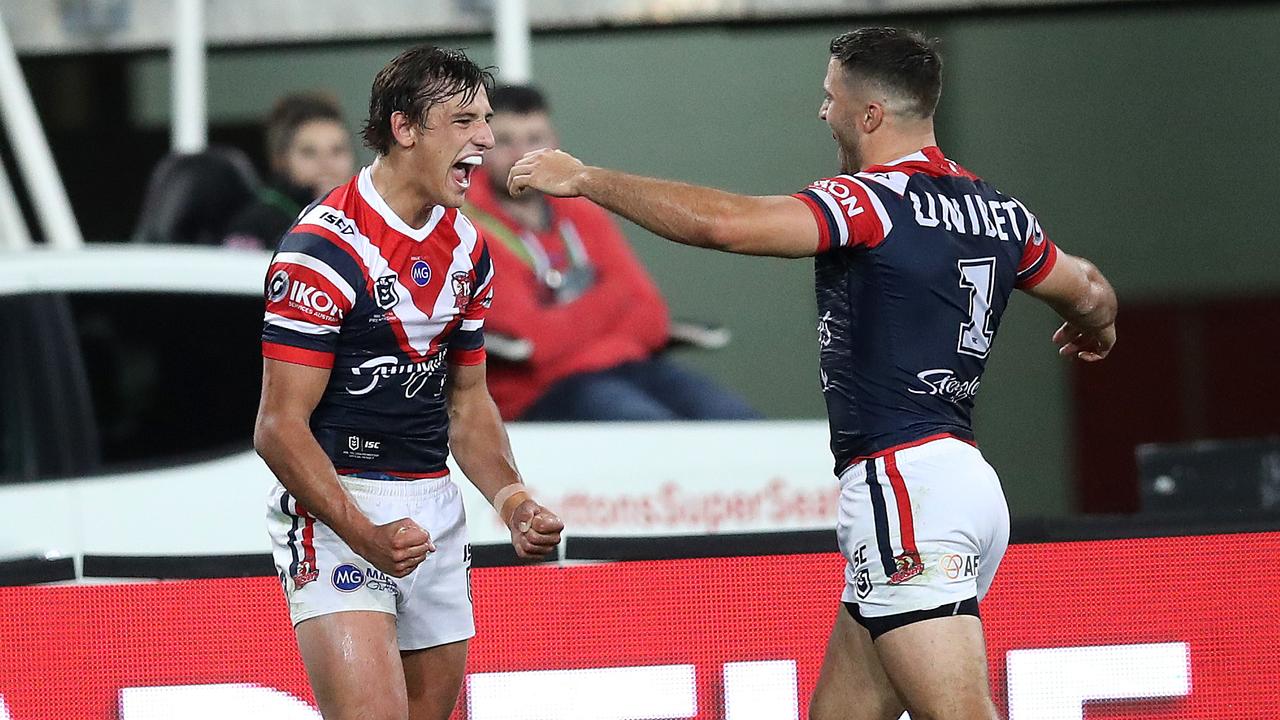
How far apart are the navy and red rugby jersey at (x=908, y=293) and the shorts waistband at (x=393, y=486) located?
0.91m

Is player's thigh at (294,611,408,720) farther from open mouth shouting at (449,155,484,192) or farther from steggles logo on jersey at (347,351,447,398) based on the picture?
open mouth shouting at (449,155,484,192)

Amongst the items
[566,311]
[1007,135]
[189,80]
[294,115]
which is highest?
[1007,135]

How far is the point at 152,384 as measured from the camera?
684 centimetres

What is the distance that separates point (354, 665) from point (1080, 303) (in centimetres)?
191

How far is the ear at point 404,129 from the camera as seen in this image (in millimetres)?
3922

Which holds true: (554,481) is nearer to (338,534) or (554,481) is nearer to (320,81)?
(338,534)

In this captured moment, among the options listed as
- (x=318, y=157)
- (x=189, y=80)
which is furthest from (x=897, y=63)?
(x=189, y=80)

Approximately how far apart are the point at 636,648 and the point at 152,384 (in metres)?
2.87

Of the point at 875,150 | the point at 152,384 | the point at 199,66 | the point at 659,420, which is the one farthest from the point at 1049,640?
the point at 199,66

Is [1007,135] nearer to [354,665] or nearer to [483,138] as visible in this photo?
[483,138]

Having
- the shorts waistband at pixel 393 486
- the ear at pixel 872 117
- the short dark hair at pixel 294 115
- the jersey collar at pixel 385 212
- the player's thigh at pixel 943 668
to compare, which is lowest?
the player's thigh at pixel 943 668

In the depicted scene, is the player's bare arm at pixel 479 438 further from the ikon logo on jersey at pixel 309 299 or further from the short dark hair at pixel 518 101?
the short dark hair at pixel 518 101

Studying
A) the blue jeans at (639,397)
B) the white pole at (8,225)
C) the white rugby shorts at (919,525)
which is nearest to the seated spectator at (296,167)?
the blue jeans at (639,397)

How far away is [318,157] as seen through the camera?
25.1 ft
